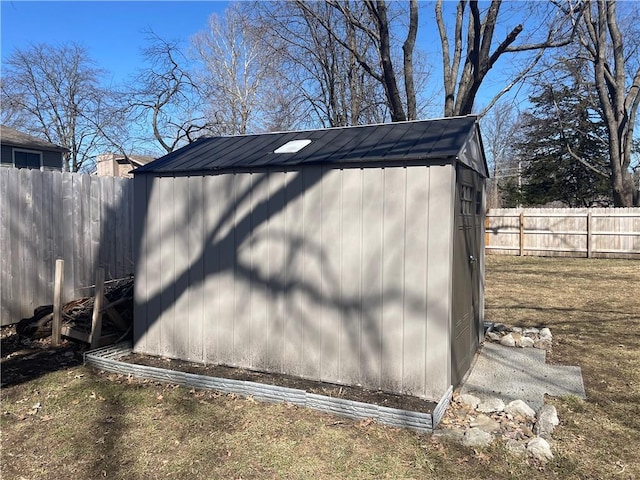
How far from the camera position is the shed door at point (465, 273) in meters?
3.75

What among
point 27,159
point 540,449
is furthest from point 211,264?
point 27,159

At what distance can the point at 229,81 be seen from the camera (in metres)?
21.0

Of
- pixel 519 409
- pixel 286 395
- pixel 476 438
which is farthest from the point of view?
pixel 286 395

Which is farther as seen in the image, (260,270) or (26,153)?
(26,153)

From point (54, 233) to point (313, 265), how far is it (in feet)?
13.8

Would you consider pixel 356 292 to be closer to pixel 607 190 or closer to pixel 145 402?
pixel 145 402

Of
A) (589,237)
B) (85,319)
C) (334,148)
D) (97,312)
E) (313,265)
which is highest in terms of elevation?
(334,148)

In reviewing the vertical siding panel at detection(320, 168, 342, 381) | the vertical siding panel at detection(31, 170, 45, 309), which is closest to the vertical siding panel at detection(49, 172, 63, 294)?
the vertical siding panel at detection(31, 170, 45, 309)

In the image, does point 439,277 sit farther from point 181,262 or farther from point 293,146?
point 181,262

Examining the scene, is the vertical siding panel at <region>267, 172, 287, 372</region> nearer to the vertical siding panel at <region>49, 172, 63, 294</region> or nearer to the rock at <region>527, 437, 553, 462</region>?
the rock at <region>527, 437, 553, 462</region>

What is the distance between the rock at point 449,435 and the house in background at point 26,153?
52.3 feet

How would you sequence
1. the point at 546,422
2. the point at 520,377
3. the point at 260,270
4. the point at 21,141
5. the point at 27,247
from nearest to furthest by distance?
the point at 546,422 → the point at 260,270 → the point at 520,377 → the point at 27,247 → the point at 21,141

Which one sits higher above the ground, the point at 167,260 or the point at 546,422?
the point at 167,260

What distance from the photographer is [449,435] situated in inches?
124
